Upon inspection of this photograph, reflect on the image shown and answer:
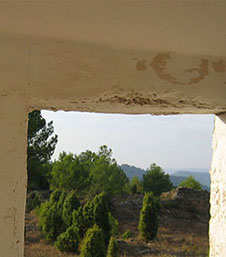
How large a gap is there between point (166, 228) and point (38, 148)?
3.05 m


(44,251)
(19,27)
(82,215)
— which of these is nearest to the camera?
(19,27)

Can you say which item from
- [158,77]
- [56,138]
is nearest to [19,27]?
[158,77]

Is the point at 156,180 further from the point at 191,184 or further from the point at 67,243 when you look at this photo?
the point at 67,243

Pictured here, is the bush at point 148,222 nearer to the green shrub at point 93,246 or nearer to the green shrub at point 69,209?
the green shrub at point 69,209

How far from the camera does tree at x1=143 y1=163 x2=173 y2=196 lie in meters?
7.73

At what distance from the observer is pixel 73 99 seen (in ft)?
2.42

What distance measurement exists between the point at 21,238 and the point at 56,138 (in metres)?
6.32

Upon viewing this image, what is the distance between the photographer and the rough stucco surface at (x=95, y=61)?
64 cm

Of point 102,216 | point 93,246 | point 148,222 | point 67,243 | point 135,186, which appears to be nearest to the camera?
point 93,246

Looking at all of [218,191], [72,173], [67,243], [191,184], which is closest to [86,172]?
[72,173]

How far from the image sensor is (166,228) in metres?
6.16

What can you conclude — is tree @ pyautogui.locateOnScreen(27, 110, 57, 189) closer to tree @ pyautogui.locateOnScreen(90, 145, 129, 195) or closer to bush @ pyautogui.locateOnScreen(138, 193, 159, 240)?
tree @ pyautogui.locateOnScreen(90, 145, 129, 195)

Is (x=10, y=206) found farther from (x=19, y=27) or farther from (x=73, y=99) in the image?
(x=19, y=27)

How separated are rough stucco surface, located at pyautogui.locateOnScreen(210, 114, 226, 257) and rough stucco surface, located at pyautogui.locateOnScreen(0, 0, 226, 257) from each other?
149 millimetres
